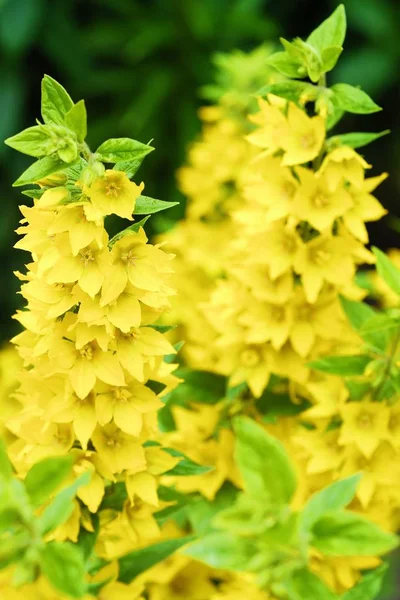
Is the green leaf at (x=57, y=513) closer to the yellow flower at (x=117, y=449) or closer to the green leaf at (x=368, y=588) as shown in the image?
the yellow flower at (x=117, y=449)

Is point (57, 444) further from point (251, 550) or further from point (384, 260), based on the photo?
point (384, 260)

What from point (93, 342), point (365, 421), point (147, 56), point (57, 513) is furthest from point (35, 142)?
point (147, 56)

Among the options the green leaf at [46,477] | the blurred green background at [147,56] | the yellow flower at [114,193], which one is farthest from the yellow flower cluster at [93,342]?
the blurred green background at [147,56]

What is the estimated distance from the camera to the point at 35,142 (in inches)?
33.0

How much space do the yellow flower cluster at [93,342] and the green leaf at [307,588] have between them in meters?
0.29

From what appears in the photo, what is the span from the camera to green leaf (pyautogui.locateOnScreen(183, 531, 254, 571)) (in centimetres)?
71

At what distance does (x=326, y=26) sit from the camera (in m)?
1.13

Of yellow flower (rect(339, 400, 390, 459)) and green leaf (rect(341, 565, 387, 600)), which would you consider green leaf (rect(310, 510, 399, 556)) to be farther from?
yellow flower (rect(339, 400, 390, 459))

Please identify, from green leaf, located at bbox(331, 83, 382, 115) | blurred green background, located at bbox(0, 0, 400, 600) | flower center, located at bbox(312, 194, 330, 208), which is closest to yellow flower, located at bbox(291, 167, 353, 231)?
flower center, located at bbox(312, 194, 330, 208)

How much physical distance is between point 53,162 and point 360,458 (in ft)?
2.00

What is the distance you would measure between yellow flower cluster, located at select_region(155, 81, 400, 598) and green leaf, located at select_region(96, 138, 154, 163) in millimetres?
302

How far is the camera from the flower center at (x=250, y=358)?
4.09ft

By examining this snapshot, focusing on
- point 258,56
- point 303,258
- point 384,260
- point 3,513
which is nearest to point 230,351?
point 303,258

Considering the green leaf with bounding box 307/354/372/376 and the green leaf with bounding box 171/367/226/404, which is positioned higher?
the green leaf with bounding box 307/354/372/376
